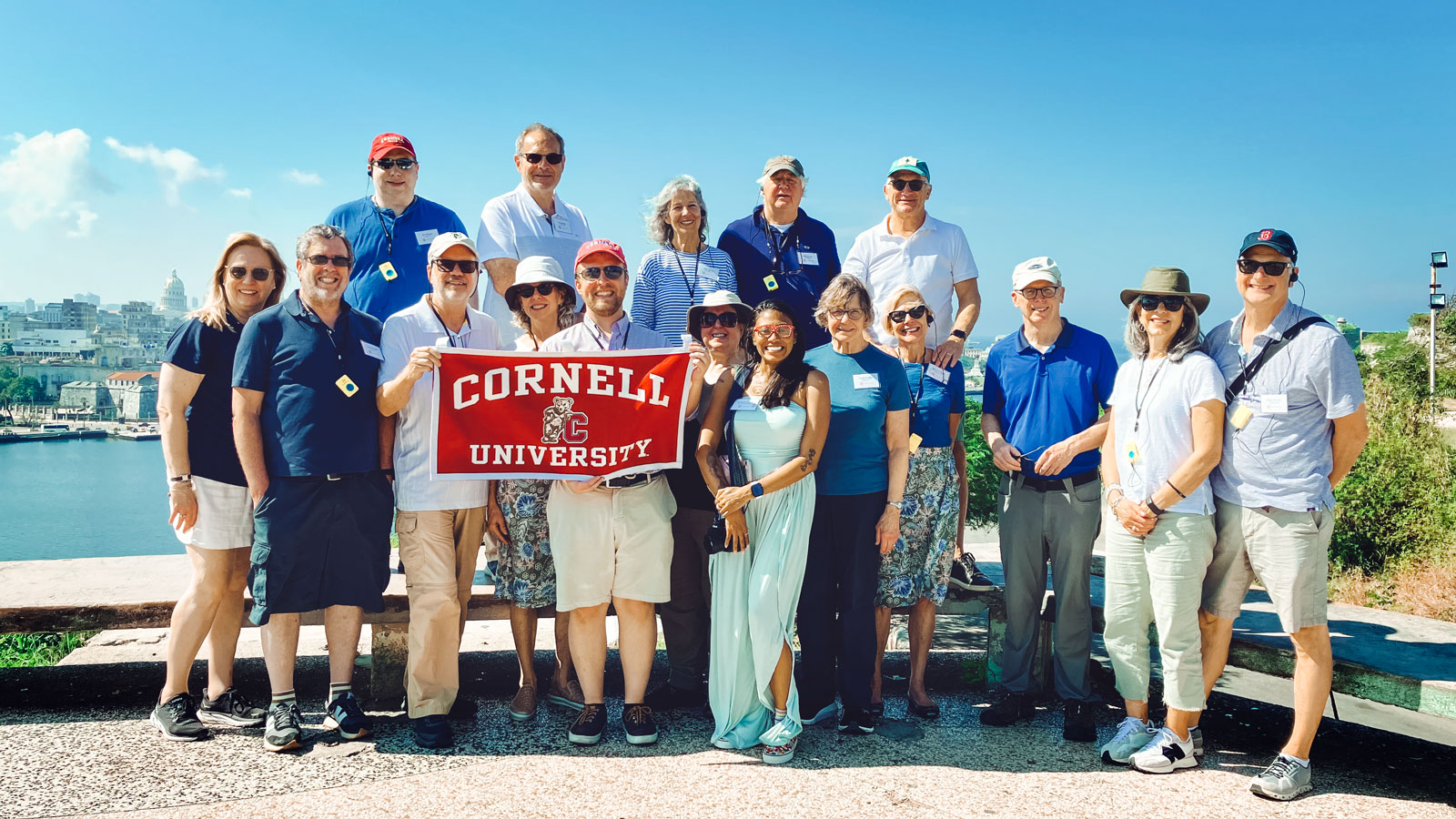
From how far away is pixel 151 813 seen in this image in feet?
13.6

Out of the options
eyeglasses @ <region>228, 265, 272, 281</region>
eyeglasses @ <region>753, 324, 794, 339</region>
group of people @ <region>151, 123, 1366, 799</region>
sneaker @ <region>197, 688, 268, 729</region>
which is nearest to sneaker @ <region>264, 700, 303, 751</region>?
group of people @ <region>151, 123, 1366, 799</region>

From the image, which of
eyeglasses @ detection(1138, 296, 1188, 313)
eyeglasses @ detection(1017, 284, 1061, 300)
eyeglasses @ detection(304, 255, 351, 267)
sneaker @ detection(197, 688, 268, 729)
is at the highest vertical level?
eyeglasses @ detection(1017, 284, 1061, 300)

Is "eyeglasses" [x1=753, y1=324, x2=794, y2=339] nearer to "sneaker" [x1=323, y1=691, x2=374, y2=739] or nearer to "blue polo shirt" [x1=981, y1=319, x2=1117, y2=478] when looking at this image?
"blue polo shirt" [x1=981, y1=319, x2=1117, y2=478]

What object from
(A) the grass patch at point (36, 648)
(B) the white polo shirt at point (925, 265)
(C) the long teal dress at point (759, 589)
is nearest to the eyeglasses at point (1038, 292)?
(B) the white polo shirt at point (925, 265)

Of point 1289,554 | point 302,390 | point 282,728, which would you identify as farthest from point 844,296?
point 282,728

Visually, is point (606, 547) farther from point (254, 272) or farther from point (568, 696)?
point (254, 272)

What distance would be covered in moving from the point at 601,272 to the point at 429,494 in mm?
1578

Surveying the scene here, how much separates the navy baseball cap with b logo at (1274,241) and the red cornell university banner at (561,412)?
3.07 meters

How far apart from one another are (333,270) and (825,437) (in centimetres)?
289

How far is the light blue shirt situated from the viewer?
4.45 metres

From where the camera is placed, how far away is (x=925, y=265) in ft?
20.1

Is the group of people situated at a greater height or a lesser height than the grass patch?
greater

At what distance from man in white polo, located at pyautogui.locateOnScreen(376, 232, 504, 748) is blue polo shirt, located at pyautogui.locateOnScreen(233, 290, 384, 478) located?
22cm

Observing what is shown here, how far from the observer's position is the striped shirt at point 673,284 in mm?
5742
